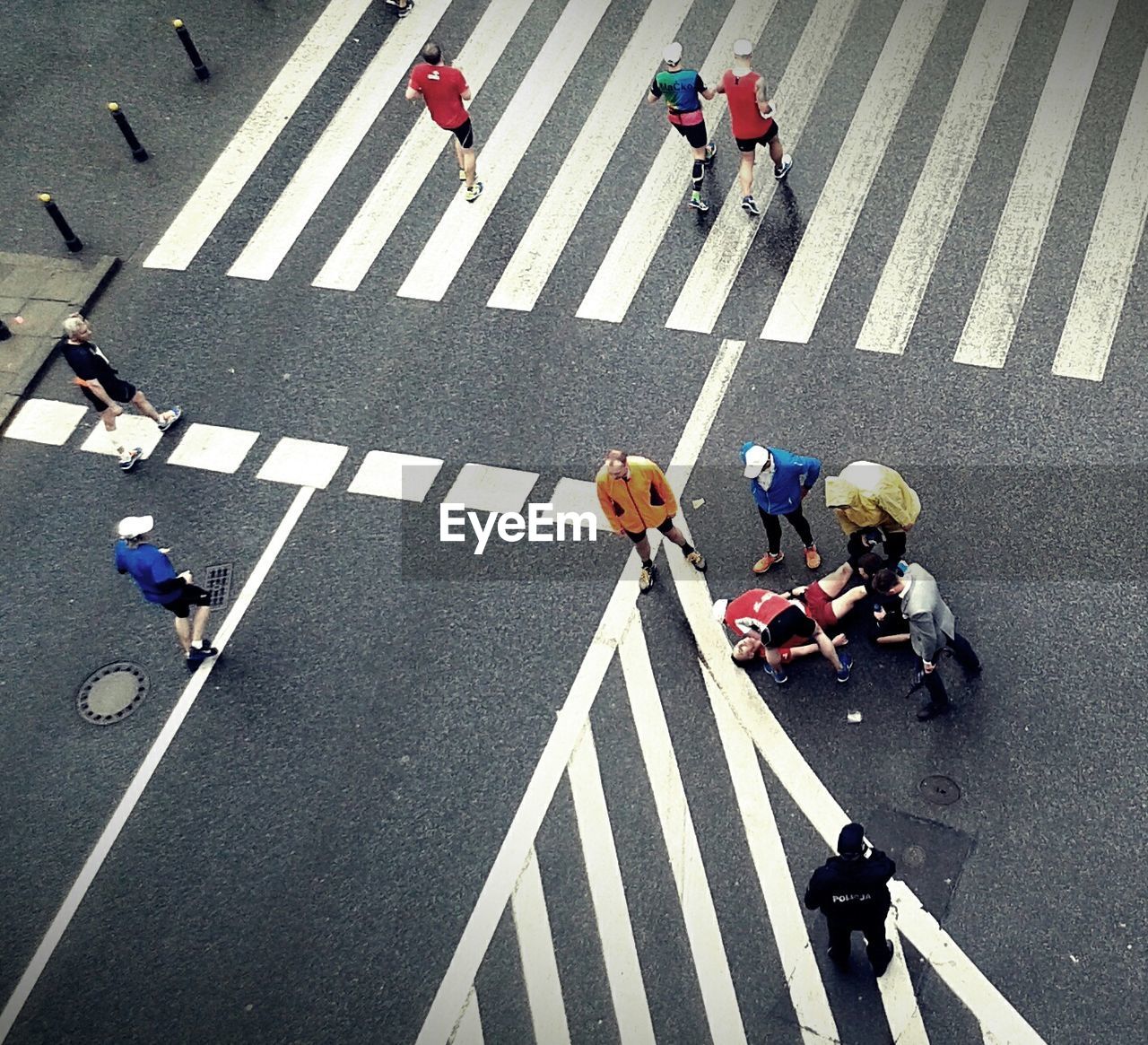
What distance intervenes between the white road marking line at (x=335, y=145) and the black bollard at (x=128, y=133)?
2.29 m

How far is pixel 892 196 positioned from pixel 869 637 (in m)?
5.98

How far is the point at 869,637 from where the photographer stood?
11.2 m

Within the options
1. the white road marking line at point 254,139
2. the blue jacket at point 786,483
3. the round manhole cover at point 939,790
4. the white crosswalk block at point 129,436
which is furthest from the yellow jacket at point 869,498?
the white road marking line at point 254,139

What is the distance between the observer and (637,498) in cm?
1089

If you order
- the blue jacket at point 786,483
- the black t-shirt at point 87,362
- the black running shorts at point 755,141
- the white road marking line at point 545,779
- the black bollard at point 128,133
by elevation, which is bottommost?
the white road marking line at point 545,779

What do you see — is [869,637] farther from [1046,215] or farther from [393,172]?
[393,172]

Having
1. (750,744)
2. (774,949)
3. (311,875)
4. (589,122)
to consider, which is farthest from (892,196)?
(311,875)

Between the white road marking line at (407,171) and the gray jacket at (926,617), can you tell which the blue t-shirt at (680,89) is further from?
the gray jacket at (926,617)

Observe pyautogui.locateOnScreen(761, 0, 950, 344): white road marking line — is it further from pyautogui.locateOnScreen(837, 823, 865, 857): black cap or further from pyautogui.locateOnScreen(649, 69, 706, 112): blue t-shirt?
pyautogui.locateOnScreen(837, 823, 865, 857): black cap

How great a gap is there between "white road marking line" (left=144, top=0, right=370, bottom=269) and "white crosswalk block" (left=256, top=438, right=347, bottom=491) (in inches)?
141

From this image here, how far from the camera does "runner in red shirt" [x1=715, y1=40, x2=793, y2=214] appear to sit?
44.2 ft

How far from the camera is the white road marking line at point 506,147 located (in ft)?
48.8

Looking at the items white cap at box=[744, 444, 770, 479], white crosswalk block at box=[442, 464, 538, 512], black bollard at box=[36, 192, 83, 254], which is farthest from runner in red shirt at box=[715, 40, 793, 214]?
black bollard at box=[36, 192, 83, 254]

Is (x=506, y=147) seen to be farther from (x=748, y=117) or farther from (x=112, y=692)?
(x=112, y=692)
